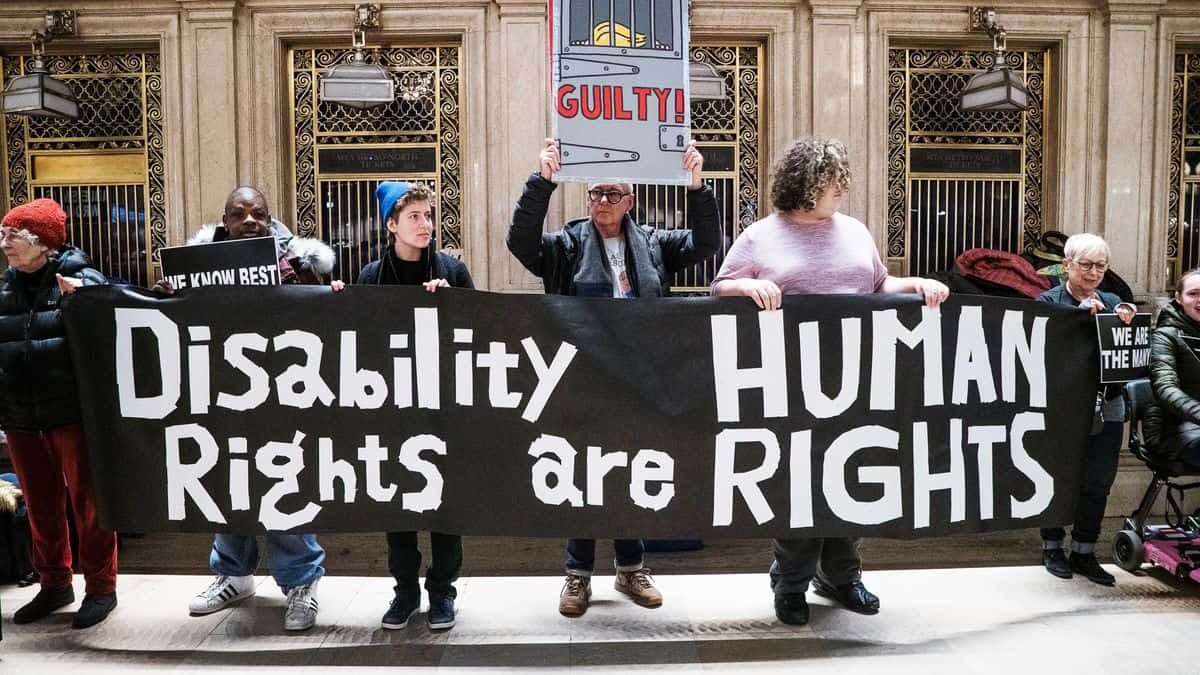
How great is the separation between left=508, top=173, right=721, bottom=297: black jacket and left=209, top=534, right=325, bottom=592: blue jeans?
1567 millimetres

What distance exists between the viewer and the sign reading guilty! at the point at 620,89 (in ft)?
11.2

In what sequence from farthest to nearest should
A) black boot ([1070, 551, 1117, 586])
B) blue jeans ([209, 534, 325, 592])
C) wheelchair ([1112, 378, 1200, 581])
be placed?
black boot ([1070, 551, 1117, 586])
wheelchair ([1112, 378, 1200, 581])
blue jeans ([209, 534, 325, 592])

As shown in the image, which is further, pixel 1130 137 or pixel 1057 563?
pixel 1130 137

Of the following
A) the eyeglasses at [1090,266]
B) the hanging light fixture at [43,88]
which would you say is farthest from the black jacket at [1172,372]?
the hanging light fixture at [43,88]

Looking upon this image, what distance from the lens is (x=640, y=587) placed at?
388cm

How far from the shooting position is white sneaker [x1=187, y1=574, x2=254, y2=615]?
12.4ft

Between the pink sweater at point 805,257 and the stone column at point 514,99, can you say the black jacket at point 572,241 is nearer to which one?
the pink sweater at point 805,257

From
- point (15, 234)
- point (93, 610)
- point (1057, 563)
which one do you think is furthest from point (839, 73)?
point (93, 610)

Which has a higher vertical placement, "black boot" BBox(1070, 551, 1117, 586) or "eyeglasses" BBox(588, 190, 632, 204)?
"eyeglasses" BBox(588, 190, 632, 204)

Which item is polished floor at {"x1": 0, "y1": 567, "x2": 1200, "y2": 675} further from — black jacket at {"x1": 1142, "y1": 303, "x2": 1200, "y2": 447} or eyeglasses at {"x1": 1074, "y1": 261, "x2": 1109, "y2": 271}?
eyeglasses at {"x1": 1074, "y1": 261, "x2": 1109, "y2": 271}

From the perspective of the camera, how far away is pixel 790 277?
3482mm

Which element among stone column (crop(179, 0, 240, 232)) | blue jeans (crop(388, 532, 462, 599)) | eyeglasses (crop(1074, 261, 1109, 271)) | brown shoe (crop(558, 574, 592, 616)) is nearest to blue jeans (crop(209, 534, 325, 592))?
blue jeans (crop(388, 532, 462, 599))

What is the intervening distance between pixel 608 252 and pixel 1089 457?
273 centimetres

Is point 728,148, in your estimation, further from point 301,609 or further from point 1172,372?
→ point 301,609
